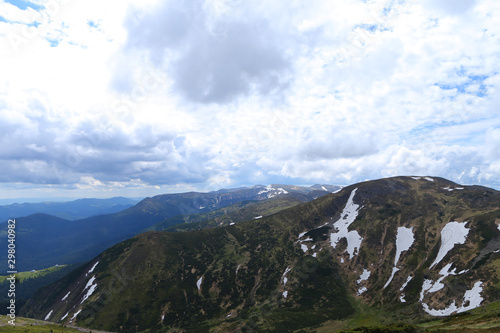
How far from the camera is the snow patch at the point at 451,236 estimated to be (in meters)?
147

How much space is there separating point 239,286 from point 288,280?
105 feet

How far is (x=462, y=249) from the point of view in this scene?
141m

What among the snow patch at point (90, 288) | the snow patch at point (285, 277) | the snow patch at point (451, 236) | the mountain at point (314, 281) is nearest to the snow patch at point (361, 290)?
the mountain at point (314, 281)

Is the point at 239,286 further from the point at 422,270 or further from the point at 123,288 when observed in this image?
the point at 422,270

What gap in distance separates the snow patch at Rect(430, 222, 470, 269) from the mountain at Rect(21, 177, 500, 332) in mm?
583

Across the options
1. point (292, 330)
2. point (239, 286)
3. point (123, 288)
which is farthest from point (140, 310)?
point (292, 330)

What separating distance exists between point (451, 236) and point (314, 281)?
290 ft

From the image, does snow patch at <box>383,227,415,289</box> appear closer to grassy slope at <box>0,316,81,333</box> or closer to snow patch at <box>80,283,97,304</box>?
grassy slope at <box>0,316,81,333</box>

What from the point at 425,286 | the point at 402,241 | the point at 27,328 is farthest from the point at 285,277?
the point at 27,328

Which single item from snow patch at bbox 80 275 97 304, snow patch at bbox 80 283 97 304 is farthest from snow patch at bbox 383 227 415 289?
snow patch at bbox 80 275 97 304

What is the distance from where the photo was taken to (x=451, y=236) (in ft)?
514

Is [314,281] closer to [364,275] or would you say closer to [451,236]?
[364,275]

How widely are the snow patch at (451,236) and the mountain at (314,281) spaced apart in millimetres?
583

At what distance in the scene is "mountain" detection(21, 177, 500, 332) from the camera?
12475cm
